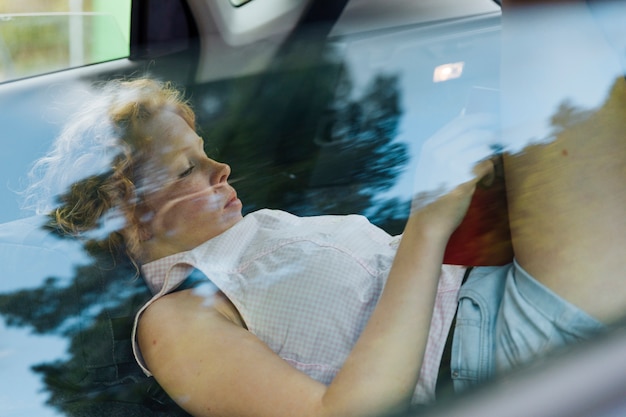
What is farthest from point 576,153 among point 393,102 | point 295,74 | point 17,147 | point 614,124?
point 17,147

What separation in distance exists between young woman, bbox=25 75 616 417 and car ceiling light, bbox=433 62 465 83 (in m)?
0.16

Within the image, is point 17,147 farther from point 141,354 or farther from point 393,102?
point 393,102

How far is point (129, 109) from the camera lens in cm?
121

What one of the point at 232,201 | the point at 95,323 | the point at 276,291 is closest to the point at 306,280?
the point at 276,291

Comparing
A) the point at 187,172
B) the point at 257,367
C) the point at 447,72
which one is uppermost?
the point at 447,72

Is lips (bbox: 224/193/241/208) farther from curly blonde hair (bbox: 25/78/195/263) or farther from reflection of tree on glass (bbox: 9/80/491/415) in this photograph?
curly blonde hair (bbox: 25/78/195/263)

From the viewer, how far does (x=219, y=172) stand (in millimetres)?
1152

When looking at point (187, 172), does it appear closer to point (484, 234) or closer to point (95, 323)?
point (95, 323)

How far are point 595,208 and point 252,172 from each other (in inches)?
19.7

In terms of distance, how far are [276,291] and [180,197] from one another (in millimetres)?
186

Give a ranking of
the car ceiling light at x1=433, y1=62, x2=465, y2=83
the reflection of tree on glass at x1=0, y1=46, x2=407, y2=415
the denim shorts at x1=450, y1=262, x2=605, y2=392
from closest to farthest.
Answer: the reflection of tree on glass at x1=0, y1=46, x2=407, y2=415
the denim shorts at x1=450, y1=262, x2=605, y2=392
the car ceiling light at x1=433, y1=62, x2=465, y2=83

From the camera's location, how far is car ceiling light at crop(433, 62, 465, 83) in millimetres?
1243

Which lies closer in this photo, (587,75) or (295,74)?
(587,75)

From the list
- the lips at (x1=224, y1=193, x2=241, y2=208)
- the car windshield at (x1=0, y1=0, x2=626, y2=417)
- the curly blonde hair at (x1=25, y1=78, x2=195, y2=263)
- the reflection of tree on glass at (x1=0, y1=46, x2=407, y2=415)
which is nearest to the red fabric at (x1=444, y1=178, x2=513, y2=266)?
the car windshield at (x1=0, y1=0, x2=626, y2=417)
